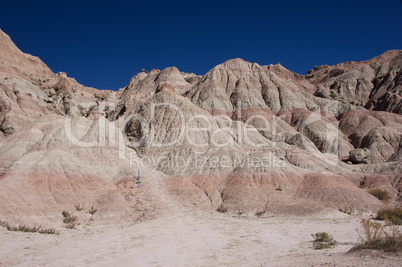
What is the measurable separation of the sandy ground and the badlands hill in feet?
9.14

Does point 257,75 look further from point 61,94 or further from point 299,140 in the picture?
point 61,94

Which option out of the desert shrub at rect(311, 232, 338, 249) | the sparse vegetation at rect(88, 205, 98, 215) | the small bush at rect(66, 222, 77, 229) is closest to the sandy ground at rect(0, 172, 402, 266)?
the desert shrub at rect(311, 232, 338, 249)

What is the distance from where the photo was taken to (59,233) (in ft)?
61.3

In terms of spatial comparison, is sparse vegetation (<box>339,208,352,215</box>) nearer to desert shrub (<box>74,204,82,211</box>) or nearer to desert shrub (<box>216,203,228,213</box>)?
desert shrub (<box>216,203,228,213</box>)

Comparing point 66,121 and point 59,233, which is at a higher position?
point 66,121

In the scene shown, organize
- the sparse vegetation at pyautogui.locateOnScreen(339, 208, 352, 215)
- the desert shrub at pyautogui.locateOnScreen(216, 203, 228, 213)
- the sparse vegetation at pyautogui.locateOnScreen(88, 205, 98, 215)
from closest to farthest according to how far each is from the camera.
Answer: the sparse vegetation at pyautogui.locateOnScreen(88, 205, 98, 215) → the sparse vegetation at pyautogui.locateOnScreen(339, 208, 352, 215) → the desert shrub at pyautogui.locateOnScreen(216, 203, 228, 213)

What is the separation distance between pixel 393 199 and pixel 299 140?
1736 centimetres

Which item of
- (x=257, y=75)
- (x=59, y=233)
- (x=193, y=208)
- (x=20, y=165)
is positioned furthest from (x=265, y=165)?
(x=257, y=75)

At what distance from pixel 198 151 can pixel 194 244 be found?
21.6 m

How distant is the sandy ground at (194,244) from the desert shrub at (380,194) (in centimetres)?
616

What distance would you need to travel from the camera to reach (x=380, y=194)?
90.1 feet

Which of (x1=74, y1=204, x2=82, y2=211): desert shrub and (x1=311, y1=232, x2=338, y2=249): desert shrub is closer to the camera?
(x1=311, y1=232, x2=338, y2=249): desert shrub

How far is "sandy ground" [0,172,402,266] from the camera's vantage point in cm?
1255

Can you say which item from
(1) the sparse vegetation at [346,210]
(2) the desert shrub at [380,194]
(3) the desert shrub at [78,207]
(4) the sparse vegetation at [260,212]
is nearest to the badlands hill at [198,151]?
(1) the sparse vegetation at [346,210]
